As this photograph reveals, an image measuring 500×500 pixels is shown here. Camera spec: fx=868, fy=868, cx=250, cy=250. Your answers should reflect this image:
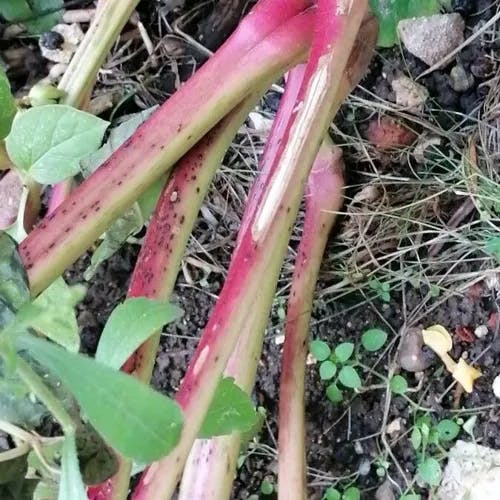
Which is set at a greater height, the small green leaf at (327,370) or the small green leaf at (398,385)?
the small green leaf at (327,370)

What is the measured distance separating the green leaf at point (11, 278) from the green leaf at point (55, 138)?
88mm

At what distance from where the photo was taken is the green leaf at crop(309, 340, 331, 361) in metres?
1.06

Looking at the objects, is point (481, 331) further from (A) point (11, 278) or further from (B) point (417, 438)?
(A) point (11, 278)

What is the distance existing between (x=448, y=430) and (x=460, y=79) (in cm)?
43

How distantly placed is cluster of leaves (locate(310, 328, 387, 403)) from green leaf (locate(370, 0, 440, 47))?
361 millimetres

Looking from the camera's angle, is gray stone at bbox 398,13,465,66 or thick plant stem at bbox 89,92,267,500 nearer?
thick plant stem at bbox 89,92,267,500

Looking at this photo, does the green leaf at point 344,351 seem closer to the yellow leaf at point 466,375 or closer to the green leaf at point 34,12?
the yellow leaf at point 466,375

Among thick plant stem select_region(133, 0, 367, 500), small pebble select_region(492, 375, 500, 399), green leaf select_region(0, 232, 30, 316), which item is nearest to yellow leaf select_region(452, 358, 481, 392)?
small pebble select_region(492, 375, 500, 399)

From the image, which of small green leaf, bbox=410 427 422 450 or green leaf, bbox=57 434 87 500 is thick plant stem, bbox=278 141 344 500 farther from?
green leaf, bbox=57 434 87 500

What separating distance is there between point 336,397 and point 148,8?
1.86 feet

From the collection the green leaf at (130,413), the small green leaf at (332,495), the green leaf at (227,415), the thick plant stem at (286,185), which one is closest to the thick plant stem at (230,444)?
the thick plant stem at (286,185)

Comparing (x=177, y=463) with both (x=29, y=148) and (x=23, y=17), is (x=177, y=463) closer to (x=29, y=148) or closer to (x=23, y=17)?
(x=29, y=148)

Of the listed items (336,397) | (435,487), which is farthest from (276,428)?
(435,487)

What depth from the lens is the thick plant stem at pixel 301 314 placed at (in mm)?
929
